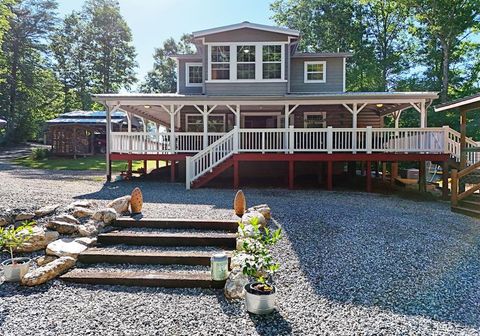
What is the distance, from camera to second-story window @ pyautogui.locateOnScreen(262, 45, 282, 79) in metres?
15.9

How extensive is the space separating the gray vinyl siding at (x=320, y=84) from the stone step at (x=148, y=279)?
14.3 meters

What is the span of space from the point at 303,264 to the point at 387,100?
1098 centimetres

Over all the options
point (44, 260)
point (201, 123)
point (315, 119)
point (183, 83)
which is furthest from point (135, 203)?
point (315, 119)

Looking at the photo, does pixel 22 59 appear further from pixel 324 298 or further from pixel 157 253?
pixel 324 298

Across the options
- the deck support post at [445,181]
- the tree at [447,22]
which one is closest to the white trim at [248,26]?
the deck support post at [445,181]

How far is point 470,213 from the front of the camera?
30.2 ft

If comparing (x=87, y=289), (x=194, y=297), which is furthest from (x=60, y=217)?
(x=194, y=297)

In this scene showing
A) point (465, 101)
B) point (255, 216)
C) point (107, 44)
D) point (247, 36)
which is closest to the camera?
point (255, 216)

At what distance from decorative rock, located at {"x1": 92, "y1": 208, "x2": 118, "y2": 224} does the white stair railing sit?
552 centimetres

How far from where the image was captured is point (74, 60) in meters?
42.4

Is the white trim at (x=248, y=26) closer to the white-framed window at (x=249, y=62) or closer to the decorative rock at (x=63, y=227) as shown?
the white-framed window at (x=249, y=62)

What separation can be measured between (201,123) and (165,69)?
107 ft

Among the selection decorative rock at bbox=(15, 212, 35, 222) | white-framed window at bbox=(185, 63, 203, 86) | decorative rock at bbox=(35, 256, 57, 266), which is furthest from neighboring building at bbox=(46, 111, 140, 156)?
decorative rock at bbox=(35, 256, 57, 266)

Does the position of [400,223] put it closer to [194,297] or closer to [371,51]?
[194,297]
